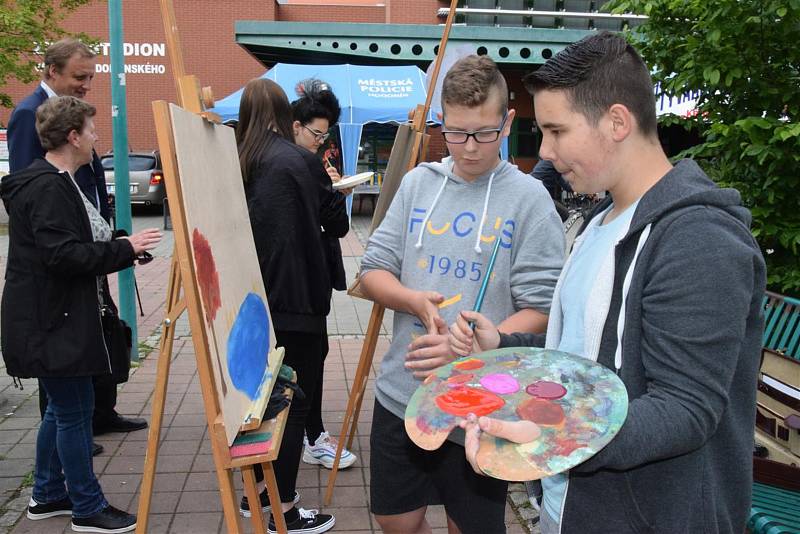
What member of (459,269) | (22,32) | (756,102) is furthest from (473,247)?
(22,32)

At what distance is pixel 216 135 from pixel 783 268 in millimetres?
2974

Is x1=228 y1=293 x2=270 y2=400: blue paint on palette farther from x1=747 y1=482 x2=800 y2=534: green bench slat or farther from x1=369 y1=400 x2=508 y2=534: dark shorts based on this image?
x1=747 y1=482 x2=800 y2=534: green bench slat

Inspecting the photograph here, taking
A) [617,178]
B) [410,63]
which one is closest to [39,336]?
[617,178]

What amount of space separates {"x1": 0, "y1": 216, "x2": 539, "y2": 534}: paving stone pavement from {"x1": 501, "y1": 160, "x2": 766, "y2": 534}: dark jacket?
2.12 m

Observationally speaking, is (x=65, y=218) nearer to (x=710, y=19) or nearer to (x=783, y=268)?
(x=710, y=19)

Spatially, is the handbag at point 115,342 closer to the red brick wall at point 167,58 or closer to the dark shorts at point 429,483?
the dark shorts at point 429,483

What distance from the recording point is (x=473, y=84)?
2082 mm

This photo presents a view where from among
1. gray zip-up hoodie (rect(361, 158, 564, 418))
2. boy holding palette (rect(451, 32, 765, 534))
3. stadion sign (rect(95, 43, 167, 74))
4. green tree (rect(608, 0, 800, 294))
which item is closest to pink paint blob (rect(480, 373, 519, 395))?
boy holding palette (rect(451, 32, 765, 534))

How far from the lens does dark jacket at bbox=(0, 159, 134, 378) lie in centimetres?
294

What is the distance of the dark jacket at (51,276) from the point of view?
294 centimetres

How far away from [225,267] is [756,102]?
3003 millimetres

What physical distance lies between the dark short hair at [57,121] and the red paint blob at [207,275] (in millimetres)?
1473

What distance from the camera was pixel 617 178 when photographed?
4.63 feet

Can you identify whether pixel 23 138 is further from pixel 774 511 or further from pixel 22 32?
pixel 22 32
